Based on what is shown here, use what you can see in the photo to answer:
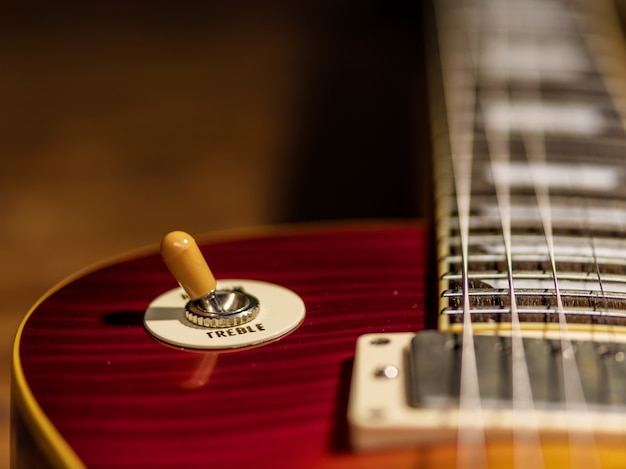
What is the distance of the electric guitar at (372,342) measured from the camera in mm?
495

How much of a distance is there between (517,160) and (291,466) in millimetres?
650

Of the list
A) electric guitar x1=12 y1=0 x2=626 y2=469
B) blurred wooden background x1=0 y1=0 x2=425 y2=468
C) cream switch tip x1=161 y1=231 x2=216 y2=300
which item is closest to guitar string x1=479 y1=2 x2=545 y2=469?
electric guitar x1=12 y1=0 x2=626 y2=469

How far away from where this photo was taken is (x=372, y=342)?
602 mm

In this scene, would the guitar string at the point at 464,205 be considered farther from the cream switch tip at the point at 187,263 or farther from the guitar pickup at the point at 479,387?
the cream switch tip at the point at 187,263

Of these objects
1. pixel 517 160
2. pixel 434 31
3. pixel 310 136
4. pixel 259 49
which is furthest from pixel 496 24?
pixel 259 49

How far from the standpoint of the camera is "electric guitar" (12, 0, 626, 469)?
495 millimetres

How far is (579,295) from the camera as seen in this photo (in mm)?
669

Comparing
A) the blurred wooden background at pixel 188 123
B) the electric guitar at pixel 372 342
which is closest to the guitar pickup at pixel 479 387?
the electric guitar at pixel 372 342

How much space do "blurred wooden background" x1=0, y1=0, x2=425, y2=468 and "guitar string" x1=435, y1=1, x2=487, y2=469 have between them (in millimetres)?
695

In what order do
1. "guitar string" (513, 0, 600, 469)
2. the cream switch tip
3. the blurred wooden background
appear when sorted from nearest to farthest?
"guitar string" (513, 0, 600, 469) → the cream switch tip → the blurred wooden background

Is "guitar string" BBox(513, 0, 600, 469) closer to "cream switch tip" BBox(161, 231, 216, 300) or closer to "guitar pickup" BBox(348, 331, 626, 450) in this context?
"guitar pickup" BBox(348, 331, 626, 450)

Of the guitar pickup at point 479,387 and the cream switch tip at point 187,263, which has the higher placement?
the cream switch tip at point 187,263

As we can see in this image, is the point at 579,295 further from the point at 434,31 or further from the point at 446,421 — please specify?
the point at 434,31

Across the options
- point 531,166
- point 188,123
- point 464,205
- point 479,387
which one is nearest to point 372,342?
point 479,387
